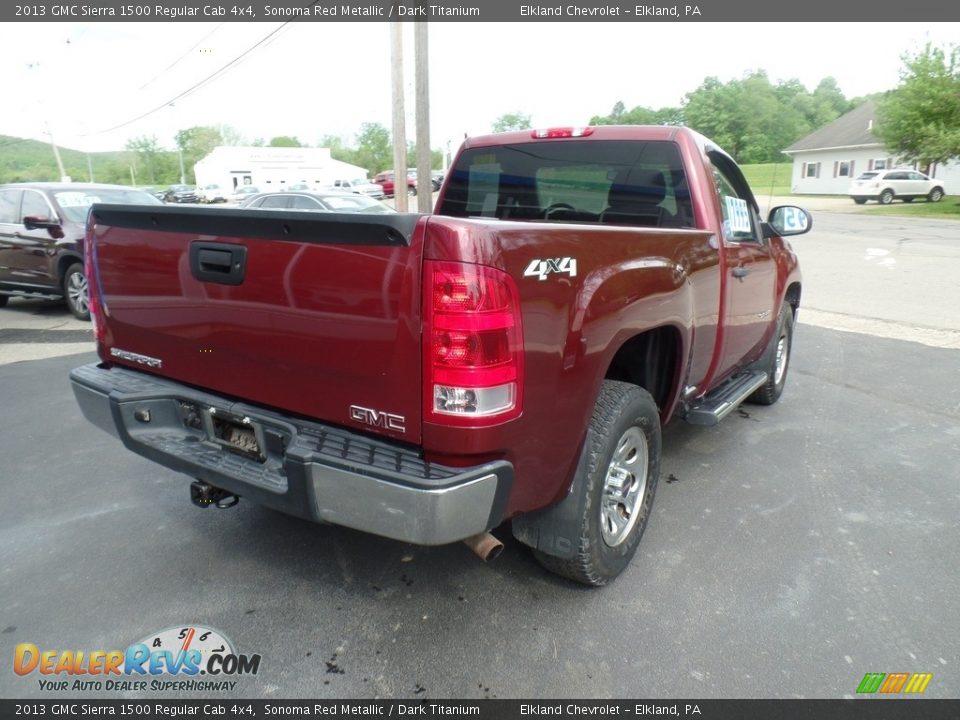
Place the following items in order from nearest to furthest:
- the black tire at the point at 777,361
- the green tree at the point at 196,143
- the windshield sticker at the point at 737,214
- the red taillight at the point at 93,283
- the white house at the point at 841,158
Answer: the red taillight at the point at 93,283
the windshield sticker at the point at 737,214
the black tire at the point at 777,361
the white house at the point at 841,158
the green tree at the point at 196,143

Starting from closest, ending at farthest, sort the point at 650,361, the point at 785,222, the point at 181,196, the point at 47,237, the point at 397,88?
1. the point at 650,361
2. the point at 785,222
3. the point at 47,237
4. the point at 397,88
5. the point at 181,196

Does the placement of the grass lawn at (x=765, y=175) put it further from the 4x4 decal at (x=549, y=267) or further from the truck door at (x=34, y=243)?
the truck door at (x=34, y=243)

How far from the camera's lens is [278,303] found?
7.82 ft

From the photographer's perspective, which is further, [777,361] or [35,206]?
[35,206]

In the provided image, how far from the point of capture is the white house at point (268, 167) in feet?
201

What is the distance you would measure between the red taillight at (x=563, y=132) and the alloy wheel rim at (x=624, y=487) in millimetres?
1845

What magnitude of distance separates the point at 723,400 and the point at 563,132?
182 cm

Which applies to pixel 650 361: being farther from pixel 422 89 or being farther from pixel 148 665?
pixel 422 89

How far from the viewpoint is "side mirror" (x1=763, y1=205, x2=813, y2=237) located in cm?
452

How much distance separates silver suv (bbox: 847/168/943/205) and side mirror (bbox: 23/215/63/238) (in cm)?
3751

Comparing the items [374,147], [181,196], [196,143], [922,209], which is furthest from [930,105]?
[196,143]

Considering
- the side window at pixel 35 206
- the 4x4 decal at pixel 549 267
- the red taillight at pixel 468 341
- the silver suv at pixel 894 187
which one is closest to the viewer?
the red taillight at pixel 468 341

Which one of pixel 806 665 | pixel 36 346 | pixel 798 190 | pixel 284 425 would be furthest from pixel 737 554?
pixel 798 190

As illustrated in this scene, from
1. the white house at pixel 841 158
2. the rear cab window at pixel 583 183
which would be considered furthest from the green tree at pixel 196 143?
the rear cab window at pixel 583 183
